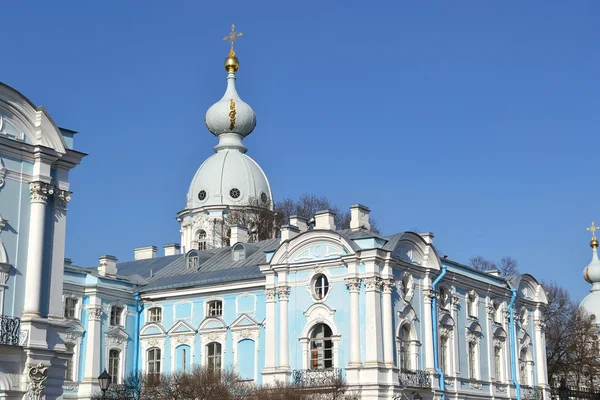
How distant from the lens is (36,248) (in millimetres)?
21578

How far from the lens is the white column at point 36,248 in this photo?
21.3 meters

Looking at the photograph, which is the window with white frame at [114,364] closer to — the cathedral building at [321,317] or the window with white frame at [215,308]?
the cathedral building at [321,317]

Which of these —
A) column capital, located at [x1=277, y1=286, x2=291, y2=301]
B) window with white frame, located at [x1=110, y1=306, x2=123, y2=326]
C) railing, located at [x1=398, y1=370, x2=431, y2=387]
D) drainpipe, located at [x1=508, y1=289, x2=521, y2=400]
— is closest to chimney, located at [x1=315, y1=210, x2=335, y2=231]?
column capital, located at [x1=277, y1=286, x2=291, y2=301]

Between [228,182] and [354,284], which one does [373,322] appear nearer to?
[354,284]

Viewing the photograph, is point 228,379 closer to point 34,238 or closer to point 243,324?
point 243,324

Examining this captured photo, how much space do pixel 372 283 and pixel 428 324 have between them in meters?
3.55

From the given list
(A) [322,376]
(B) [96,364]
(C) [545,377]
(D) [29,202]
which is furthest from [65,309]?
(C) [545,377]

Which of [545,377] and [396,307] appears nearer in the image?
[396,307]

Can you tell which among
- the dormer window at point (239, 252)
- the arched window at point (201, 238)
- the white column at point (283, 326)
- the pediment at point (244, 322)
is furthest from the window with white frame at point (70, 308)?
Answer: the arched window at point (201, 238)

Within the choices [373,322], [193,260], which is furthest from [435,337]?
[193,260]

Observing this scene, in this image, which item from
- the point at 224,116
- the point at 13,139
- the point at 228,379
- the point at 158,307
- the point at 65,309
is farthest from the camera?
the point at 224,116

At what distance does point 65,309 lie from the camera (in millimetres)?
33562

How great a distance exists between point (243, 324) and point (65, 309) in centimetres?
610

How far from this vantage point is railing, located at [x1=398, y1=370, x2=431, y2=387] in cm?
3073
